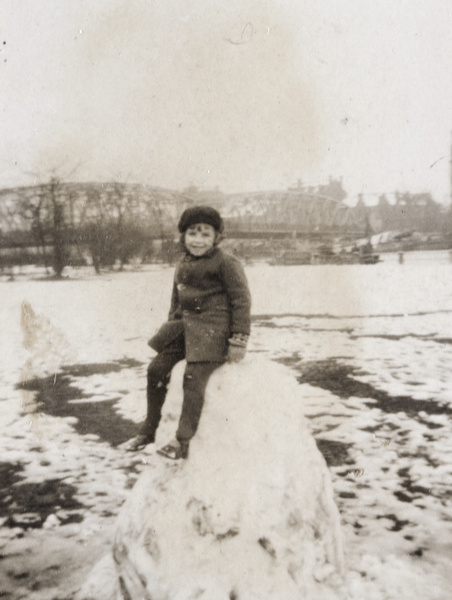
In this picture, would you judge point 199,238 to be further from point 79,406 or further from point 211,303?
point 79,406

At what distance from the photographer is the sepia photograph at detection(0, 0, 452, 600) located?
A: 1862 mm

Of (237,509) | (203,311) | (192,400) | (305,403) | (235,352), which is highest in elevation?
(203,311)

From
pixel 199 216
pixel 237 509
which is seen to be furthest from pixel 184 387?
pixel 199 216

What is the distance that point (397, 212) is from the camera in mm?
3455

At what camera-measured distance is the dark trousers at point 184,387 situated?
1.85m

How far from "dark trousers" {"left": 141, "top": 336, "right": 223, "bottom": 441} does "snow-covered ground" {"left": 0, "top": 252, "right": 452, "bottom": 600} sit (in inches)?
8.9

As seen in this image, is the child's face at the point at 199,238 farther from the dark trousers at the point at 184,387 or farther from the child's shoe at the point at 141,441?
the child's shoe at the point at 141,441

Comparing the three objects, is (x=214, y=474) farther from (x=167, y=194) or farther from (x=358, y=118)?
(x=358, y=118)

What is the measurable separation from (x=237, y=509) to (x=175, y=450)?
0.98ft

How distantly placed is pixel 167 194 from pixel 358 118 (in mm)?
1168

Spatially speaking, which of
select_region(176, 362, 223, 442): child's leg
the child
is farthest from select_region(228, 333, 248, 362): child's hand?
select_region(176, 362, 223, 442): child's leg

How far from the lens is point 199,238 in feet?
6.26

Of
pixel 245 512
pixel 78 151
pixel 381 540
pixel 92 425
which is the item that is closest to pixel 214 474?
pixel 245 512

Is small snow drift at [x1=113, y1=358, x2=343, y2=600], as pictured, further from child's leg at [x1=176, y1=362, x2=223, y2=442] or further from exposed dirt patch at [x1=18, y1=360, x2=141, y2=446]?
exposed dirt patch at [x1=18, y1=360, x2=141, y2=446]
